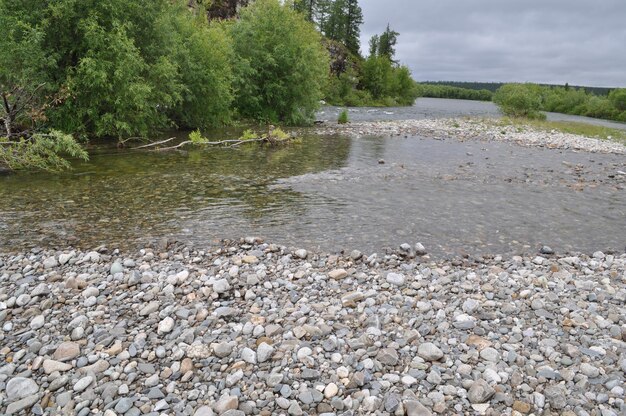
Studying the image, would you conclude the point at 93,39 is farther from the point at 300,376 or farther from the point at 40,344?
the point at 300,376

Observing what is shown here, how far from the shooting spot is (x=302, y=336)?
546cm

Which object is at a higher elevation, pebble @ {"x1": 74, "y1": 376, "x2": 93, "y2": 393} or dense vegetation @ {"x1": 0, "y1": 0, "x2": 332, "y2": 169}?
dense vegetation @ {"x1": 0, "y1": 0, "x2": 332, "y2": 169}

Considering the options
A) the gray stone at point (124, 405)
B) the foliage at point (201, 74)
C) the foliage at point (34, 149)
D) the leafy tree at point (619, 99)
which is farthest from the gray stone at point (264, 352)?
the leafy tree at point (619, 99)

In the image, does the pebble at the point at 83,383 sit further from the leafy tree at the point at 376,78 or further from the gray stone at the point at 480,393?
the leafy tree at the point at 376,78

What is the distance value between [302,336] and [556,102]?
12536 cm

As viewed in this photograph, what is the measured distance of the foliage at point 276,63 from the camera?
1412 inches

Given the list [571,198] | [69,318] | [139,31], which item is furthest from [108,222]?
[139,31]

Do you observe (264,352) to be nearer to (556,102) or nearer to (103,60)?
(103,60)

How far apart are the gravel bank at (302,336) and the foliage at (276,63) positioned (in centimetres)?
3010

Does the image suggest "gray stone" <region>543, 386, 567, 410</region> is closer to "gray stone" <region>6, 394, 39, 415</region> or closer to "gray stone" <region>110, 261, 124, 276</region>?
"gray stone" <region>6, 394, 39, 415</region>

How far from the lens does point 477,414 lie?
4.24m

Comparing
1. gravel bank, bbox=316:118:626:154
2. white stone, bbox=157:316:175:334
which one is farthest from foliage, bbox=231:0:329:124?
white stone, bbox=157:316:175:334

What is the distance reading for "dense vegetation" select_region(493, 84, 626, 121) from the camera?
54.6 metres

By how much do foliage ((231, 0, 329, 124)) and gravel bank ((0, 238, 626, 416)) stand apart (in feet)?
98.8
